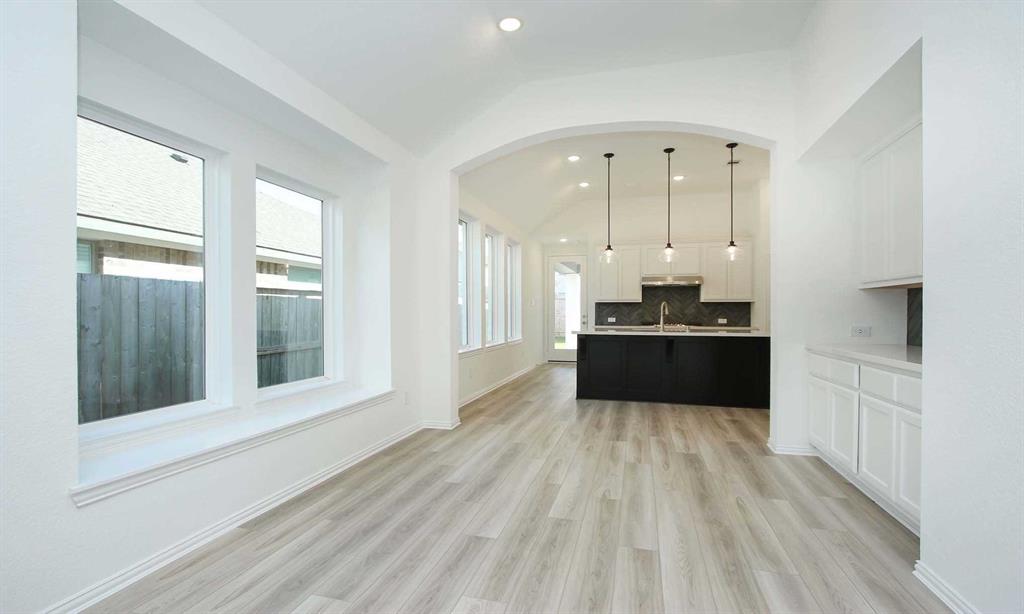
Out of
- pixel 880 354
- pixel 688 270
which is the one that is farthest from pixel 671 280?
pixel 880 354

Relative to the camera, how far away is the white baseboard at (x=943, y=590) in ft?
5.62

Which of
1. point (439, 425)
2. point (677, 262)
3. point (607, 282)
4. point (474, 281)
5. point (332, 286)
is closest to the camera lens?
point (332, 286)

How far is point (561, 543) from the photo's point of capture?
7.56 ft

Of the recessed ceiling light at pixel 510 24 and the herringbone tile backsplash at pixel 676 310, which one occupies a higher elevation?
the recessed ceiling light at pixel 510 24

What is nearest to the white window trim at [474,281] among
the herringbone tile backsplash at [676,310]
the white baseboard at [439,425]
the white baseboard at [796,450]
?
the white baseboard at [439,425]

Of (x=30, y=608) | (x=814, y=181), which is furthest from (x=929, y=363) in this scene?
(x=30, y=608)

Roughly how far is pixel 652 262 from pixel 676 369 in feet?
9.96

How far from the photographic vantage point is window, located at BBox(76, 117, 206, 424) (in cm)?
229

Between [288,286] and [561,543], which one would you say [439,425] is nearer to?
[288,286]

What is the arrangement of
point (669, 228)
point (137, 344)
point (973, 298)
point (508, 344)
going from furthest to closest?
1. point (669, 228)
2. point (508, 344)
3. point (137, 344)
4. point (973, 298)

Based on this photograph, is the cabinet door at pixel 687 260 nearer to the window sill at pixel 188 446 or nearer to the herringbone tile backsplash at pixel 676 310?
the herringbone tile backsplash at pixel 676 310

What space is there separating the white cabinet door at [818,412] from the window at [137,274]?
4.28m

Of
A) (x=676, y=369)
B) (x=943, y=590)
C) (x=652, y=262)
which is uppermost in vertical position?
(x=652, y=262)

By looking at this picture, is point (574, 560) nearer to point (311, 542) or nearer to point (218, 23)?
point (311, 542)
